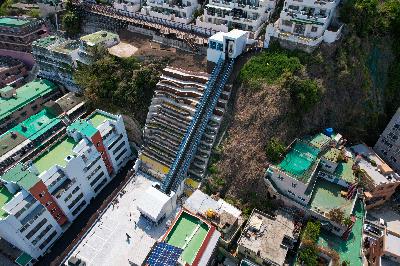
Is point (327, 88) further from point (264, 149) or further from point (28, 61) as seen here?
point (28, 61)

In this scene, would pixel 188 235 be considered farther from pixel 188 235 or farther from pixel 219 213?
pixel 219 213

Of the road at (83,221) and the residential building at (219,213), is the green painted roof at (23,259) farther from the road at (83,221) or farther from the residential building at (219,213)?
the residential building at (219,213)

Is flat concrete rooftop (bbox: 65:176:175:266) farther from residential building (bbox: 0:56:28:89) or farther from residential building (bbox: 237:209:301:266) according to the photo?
residential building (bbox: 0:56:28:89)

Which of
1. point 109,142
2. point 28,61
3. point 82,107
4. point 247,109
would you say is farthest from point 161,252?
point 28,61

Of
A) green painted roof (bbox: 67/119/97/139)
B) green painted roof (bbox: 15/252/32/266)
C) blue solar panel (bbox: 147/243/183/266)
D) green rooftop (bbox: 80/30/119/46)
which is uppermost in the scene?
green rooftop (bbox: 80/30/119/46)

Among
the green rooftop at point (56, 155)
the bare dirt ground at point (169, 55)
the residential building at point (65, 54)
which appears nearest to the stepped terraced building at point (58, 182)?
the green rooftop at point (56, 155)

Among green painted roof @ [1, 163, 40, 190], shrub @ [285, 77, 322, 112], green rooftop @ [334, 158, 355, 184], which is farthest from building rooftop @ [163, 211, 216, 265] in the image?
shrub @ [285, 77, 322, 112]
